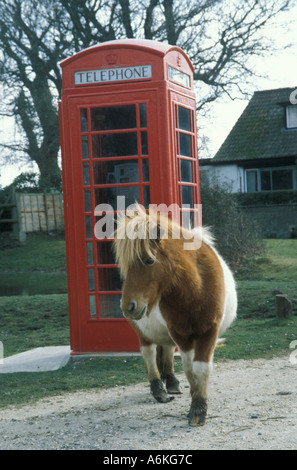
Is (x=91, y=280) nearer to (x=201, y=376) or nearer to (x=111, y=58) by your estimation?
(x=111, y=58)

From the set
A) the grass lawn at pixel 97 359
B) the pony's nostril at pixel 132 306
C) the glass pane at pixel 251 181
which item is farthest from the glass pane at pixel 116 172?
the glass pane at pixel 251 181

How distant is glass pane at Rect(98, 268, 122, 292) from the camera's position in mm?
6390

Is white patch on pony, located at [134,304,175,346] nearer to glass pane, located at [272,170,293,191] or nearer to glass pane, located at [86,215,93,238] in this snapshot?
glass pane, located at [86,215,93,238]

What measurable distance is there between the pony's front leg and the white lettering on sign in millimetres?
2809

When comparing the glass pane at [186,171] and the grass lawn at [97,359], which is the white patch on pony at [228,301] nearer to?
the grass lawn at [97,359]

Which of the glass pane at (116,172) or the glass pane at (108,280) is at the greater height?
the glass pane at (116,172)

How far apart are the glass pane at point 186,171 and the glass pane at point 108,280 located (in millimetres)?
1229

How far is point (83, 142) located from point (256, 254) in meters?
10.0

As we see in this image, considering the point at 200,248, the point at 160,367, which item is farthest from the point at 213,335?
the point at 160,367

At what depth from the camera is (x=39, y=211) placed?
78.5 ft

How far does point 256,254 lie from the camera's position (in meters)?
15.6

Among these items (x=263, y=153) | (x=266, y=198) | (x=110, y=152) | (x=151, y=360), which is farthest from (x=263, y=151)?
(x=151, y=360)

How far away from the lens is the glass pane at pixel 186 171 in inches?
254

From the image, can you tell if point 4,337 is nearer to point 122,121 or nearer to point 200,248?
point 122,121
